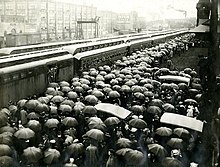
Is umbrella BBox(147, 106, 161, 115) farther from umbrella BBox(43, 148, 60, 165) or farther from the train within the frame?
the train

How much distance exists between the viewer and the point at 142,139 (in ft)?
33.2

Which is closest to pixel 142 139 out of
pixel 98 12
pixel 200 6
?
pixel 200 6

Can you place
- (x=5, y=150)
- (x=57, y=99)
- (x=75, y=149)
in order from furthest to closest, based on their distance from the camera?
1. (x=57, y=99)
2. (x=75, y=149)
3. (x=5, y=150)

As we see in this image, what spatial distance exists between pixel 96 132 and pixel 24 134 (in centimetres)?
197

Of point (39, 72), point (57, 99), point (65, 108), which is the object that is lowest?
point (65, 108)

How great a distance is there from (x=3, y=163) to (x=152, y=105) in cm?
619

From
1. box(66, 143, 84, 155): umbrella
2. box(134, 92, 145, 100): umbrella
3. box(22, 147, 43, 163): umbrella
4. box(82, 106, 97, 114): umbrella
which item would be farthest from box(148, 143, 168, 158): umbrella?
box(134, 92, 145, 100): umbrella

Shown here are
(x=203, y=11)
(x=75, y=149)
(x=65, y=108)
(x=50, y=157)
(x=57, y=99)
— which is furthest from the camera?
(x=203, y=11)

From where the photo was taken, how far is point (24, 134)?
333 inches

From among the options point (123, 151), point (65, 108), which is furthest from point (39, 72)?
point (123, 151)

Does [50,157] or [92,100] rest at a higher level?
[92,100]

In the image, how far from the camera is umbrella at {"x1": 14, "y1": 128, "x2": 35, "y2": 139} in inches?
332

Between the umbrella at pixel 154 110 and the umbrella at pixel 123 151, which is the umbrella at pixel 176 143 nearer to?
the umbrella at pixel 123 151

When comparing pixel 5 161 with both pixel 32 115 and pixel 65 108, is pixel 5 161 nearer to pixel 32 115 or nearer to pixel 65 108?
pixel 32 115
